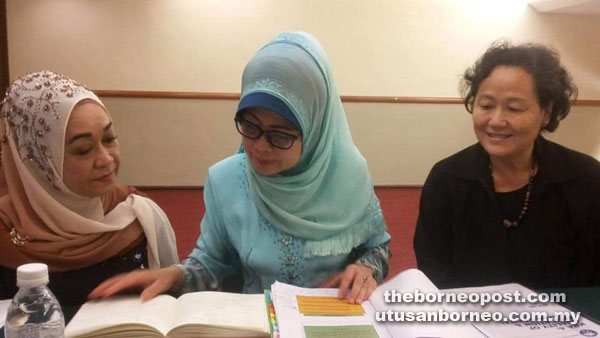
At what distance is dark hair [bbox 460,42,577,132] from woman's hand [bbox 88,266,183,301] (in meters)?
0.99

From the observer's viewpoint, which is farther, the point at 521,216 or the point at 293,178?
the point at 521,216

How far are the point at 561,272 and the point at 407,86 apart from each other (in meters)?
3.22

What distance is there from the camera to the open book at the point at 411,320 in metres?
0.82

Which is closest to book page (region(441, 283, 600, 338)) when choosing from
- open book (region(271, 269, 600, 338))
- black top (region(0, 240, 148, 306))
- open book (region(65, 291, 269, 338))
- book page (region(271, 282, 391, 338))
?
open book (region(271, 269, 600, 338))

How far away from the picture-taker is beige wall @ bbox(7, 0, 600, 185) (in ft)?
13.1

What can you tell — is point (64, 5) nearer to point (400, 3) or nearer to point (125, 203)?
point (400, 3)

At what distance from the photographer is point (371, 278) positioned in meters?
1.07

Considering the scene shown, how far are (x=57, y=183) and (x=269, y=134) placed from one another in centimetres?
52

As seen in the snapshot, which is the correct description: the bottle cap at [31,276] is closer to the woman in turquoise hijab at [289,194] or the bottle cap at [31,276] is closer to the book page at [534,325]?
the woman in turquoise hijab at [289,194]

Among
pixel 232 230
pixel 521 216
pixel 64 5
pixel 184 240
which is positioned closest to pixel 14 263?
pixel 232 230

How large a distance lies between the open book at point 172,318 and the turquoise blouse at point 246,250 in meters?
0.22

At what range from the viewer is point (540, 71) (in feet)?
4.37

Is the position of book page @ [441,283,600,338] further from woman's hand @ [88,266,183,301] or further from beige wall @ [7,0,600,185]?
beige wall @ [7,0,600,185]

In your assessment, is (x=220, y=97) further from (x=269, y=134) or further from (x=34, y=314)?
(x=34, y=314)
